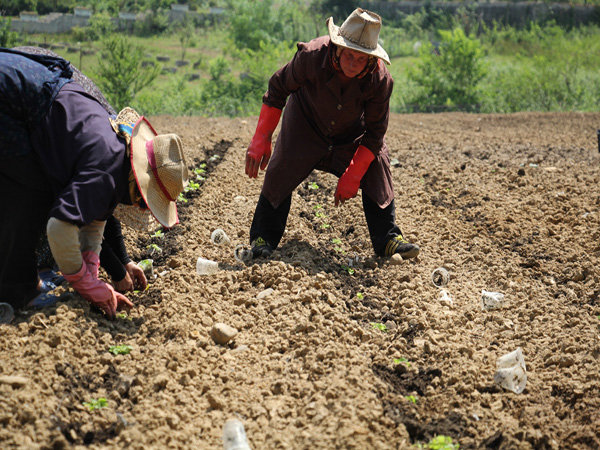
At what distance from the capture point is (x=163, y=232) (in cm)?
473

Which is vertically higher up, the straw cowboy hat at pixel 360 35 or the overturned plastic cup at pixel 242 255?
the straw cowboy hat at pixel 360 35

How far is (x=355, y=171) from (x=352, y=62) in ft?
2.37

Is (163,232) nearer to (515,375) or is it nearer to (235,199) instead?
(235,199)

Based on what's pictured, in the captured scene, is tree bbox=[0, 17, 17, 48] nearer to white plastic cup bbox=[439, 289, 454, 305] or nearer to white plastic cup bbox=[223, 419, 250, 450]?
white plastic cup bbox=[439, 289, 454, 305]

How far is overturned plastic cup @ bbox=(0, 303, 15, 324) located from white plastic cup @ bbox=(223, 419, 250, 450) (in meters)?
1.33

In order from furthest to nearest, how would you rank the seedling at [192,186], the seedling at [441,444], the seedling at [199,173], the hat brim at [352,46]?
the seedling at [199,173] → the seedling at [192,186] → the hat brim at [352,46] → the seedling at [441,444]

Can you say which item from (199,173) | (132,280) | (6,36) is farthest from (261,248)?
(6,36)

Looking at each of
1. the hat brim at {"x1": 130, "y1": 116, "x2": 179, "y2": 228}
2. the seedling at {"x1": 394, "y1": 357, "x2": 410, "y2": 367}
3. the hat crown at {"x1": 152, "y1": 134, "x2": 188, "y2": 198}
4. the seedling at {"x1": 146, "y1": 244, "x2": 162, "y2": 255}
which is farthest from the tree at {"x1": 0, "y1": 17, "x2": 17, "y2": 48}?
the seedling at {"x1": 394, "y1": 357, "x2": 410, "y2": 367}

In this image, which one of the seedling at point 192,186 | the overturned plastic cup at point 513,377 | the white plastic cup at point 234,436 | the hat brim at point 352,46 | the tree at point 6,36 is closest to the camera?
the white plastic cup at point 234,436

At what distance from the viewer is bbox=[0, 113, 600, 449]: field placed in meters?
2.65

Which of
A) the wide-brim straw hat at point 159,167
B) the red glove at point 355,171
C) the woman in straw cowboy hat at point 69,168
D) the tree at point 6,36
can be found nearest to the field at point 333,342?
the woman in straw cowboy hat at point 69,168

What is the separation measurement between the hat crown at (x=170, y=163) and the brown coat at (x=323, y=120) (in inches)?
40.5

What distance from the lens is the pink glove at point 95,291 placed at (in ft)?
9.61

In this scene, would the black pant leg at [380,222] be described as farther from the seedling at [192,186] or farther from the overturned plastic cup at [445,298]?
the seedling at [192,186]
